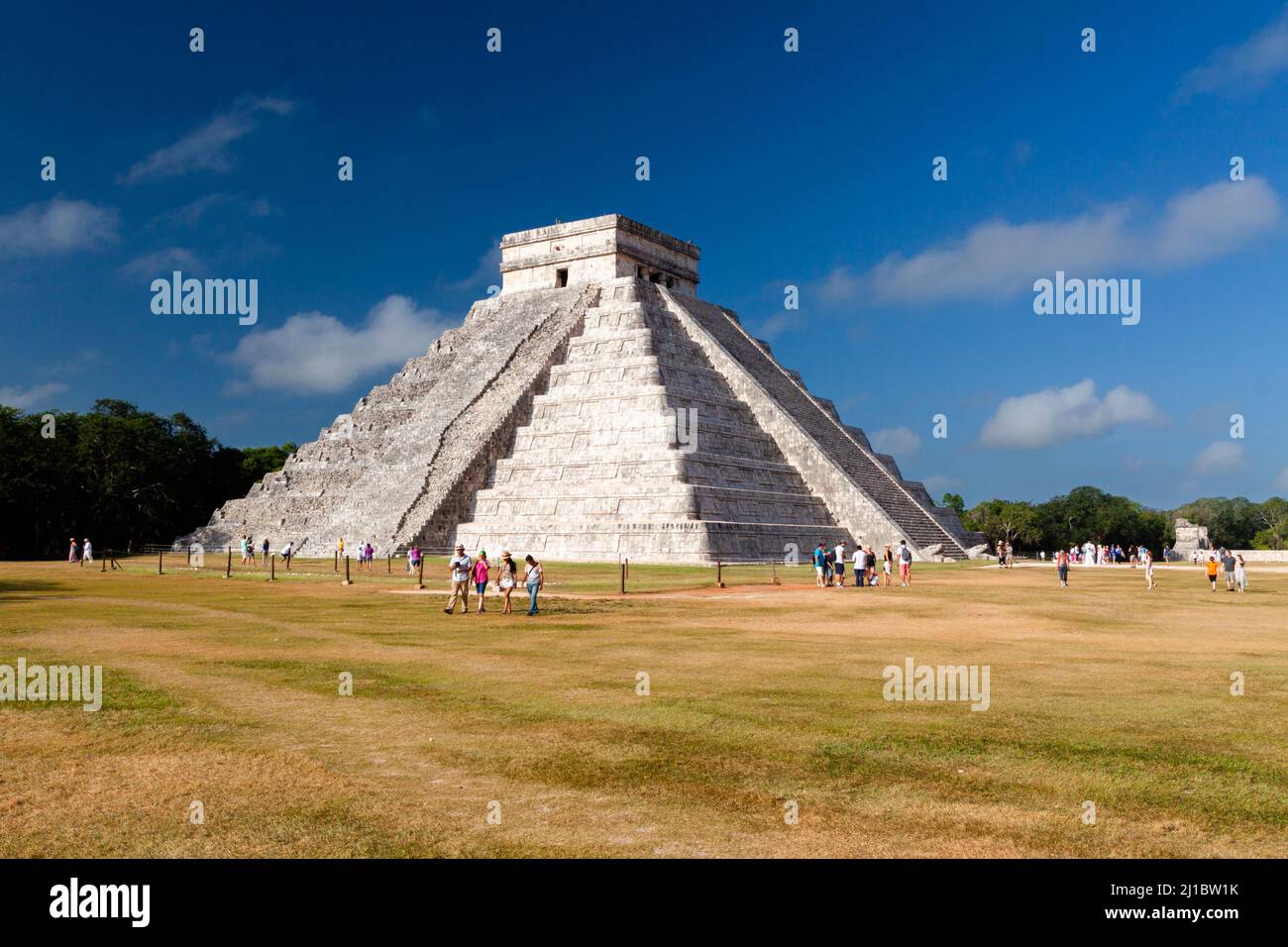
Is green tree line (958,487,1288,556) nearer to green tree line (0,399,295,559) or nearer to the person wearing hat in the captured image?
green tree line (0,399,295,559)

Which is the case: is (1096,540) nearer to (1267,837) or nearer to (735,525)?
(735,525)

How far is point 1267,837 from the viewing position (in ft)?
18.1

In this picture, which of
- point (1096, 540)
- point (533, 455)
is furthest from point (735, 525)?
point (1096, 540)

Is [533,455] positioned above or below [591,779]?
above

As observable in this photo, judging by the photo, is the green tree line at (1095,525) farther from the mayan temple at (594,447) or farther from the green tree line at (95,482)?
the green tree line at (95,482)

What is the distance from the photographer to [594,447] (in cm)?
3950

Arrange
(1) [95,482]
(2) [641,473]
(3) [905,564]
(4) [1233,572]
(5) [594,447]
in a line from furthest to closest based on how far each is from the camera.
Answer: (1) [95,482] < (5) [594,447] < (2) [641,473] < (3) [905,564] < (4) [1233,572]

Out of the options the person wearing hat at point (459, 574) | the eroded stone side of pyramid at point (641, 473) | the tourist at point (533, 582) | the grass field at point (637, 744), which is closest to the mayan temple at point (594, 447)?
the eroded stone side of pyramid at point (641, 473)

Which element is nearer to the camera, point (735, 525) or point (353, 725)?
point (353, 725)

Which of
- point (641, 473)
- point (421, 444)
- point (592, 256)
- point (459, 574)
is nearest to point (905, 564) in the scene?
point (641, 473)

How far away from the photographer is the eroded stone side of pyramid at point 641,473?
35.2 meters

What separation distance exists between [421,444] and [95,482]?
78.2 feet

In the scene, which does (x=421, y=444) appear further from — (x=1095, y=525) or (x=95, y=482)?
(x=1095, y=525)
